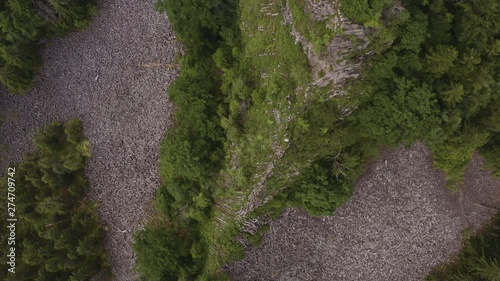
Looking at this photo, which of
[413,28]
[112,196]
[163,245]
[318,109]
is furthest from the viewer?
[112,196]

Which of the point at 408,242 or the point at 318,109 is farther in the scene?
the point at 408,242

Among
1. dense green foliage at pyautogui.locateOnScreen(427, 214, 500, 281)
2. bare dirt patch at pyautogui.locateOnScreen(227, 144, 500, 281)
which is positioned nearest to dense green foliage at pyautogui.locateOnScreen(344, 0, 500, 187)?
bare dirt patch at pyautogui.locateOnScreen(227, 144, 500, 281)

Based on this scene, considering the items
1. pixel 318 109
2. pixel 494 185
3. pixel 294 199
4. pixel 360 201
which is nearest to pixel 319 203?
pixel 294 199

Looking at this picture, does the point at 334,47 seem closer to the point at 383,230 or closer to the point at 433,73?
the point at 433,73

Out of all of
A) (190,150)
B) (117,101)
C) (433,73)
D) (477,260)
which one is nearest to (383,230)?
(477,260)

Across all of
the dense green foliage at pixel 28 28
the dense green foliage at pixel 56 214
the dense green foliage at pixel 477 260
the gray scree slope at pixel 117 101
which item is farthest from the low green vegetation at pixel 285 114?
the dense green foliage at pixel 28 28

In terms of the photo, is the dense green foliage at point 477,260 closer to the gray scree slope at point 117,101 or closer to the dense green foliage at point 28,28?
the gray scree slope at point 117,101

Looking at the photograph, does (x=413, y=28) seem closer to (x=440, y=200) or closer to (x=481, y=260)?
(x=440, y=200)
